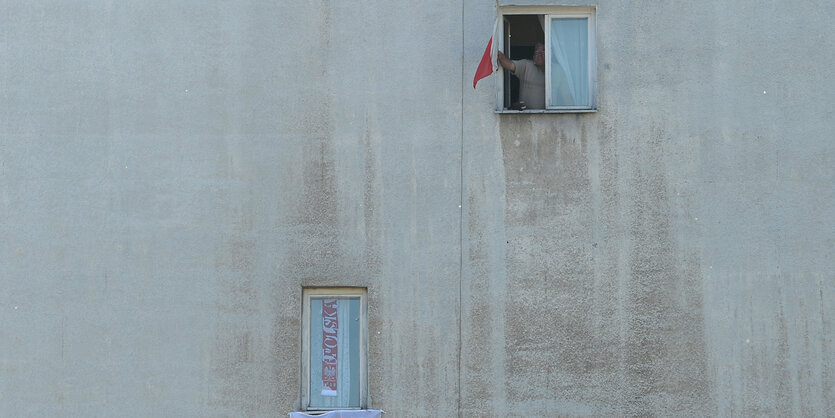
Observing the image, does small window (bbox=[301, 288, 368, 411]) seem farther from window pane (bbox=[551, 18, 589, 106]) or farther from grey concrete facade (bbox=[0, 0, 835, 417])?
window pane (bbox=[551, 18, 589, 106])

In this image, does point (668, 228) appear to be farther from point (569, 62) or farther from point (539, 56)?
point (539, 56)

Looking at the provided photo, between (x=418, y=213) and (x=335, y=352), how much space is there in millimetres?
1678

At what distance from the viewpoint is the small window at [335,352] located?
10.6 metres

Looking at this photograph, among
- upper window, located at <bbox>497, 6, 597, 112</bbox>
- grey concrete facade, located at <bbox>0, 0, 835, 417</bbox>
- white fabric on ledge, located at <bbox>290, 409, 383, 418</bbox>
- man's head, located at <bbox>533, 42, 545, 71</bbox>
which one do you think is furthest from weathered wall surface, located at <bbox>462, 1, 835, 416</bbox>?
white fabric on ledge, located at <bbox>290, 409, 383, 418</bbox>

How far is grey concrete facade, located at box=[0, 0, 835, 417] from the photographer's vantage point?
34.1 ft

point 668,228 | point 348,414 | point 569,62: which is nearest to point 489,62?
point 569,62

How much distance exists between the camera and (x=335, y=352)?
420 inches

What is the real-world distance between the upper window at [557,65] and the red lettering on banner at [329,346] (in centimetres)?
276

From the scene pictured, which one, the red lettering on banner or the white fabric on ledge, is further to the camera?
the red lettering on banner

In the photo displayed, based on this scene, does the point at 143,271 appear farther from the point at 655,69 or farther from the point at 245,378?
the point at 655,69

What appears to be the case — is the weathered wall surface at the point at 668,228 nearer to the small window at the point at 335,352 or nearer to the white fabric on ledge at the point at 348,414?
the white fabric on ledge at the point at 348,414

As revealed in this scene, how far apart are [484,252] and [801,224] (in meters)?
3.21

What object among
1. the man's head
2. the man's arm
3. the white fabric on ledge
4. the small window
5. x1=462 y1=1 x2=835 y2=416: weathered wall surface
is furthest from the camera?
the man's head

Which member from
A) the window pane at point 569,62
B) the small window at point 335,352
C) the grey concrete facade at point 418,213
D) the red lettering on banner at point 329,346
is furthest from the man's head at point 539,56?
the red lettering on banner at point 329,346
